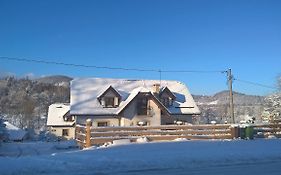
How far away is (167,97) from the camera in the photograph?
45.6 meters

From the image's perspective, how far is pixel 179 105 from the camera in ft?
150

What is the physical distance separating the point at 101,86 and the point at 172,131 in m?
23.9

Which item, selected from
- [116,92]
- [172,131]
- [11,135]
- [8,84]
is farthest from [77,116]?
[8,84]

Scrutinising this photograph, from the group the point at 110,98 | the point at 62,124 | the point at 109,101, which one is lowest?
the point at 62,124

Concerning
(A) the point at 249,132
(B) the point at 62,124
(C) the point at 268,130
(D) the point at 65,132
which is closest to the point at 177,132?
(A) the point at 249,132

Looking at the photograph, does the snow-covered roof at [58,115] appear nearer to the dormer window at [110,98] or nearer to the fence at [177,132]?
the dormer window at [110,98]

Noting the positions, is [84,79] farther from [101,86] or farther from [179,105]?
[179,105]

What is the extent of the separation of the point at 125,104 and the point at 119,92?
10.0 feet

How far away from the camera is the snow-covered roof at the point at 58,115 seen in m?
59.8

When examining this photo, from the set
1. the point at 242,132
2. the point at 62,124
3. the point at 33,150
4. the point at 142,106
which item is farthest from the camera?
the point at 62,124

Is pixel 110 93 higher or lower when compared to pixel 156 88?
lower

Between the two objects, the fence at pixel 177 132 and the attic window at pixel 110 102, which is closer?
the fence at pixel 177 132

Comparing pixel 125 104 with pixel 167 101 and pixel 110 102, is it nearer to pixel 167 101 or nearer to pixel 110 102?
pixel 110 102

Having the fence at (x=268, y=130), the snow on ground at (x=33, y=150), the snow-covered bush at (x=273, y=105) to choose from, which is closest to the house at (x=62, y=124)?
the snow on ground at (x=33, y=150)
